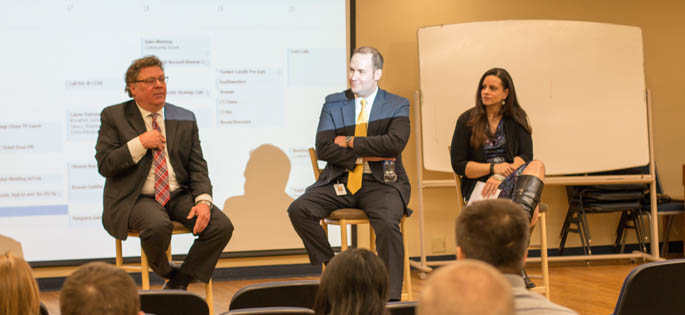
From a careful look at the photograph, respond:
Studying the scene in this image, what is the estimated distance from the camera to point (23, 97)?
461 centimetres

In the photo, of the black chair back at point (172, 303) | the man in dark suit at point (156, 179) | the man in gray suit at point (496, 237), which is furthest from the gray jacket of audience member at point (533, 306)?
the man in dark suit at point (156, 179)

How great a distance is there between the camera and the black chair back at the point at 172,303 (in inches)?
84.1

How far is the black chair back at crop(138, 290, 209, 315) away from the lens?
214 centimetres

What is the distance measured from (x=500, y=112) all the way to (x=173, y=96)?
2126 millimetres

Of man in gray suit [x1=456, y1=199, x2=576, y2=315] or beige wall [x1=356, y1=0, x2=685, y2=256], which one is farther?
beige wall [x1=356, y1=0, x2=685, y2=256]

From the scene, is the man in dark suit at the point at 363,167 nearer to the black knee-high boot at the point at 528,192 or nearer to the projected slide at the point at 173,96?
the black knee-high boot at the point at 528,192

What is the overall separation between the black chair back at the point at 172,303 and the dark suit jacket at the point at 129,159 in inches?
56.0

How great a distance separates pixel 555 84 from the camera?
5.26m

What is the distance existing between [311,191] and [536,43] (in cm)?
225

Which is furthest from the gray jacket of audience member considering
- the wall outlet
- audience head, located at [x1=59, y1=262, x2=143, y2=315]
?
the wall outlet

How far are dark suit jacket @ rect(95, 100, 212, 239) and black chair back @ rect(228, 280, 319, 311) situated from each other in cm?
144

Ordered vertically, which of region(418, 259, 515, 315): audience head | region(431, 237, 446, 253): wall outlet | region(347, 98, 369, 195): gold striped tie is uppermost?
region(347, 98, 369, 195): gold striped tie

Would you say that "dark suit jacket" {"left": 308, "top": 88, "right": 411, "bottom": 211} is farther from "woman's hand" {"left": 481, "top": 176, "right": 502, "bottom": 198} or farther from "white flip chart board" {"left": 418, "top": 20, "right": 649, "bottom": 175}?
"white flip chart board" {"left": 418, "top": 20, "right": 649, "bottom": 175}

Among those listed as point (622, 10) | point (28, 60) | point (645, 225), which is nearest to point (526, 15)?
point (622, 10)
